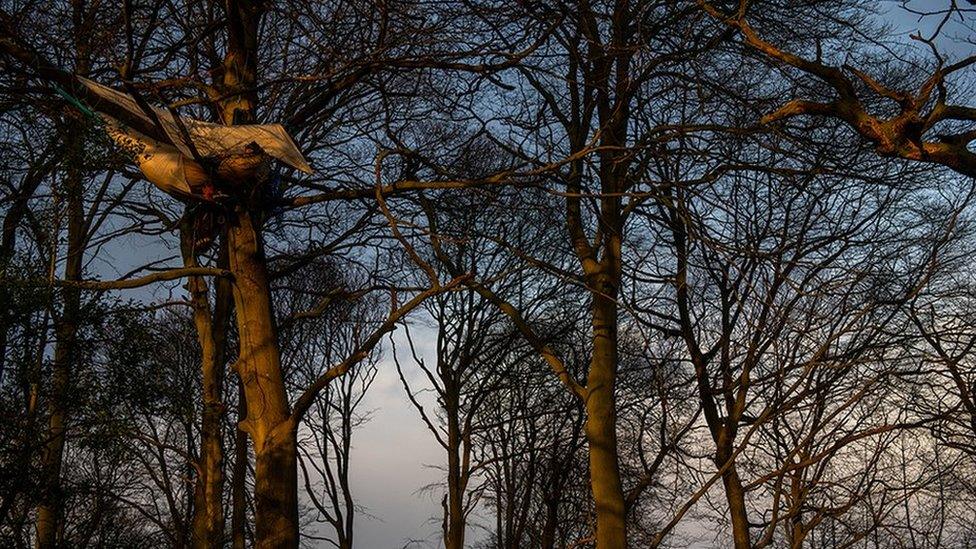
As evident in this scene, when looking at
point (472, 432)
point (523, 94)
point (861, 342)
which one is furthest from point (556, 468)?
point (523, 94)

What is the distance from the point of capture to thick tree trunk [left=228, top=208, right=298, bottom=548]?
704cm

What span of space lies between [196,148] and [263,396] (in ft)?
6.54

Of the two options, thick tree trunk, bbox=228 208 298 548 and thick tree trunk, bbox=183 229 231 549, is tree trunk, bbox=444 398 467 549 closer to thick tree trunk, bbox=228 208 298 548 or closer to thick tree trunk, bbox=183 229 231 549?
thick tree trunk, bbox=183 229 231 549

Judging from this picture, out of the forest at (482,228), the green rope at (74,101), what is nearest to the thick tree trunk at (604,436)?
the forest at (482,228)


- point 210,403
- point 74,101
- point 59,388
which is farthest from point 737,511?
point 74,101

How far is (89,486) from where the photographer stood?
443 inches

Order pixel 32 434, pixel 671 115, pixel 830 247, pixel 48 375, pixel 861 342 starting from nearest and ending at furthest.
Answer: pixel 32 434 → pixel 48 375 → pixel 671 115 → pixel 830 247 → pixel 861 342

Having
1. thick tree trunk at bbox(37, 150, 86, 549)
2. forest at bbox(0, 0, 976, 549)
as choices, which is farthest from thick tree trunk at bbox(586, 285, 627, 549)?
Result: thick tree trunk at bbox(37, 150, 86, 549)

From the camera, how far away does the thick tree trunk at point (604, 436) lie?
32.7 ft

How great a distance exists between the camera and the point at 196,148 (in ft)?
22.5

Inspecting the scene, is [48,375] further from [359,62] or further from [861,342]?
[861,342]

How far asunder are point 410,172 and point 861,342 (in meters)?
8.46

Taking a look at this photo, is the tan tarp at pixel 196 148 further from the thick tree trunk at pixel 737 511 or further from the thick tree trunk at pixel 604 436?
the thick tree trunk at pixel 737 511

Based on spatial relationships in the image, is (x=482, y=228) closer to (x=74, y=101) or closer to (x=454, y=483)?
(x=454, y=483)
